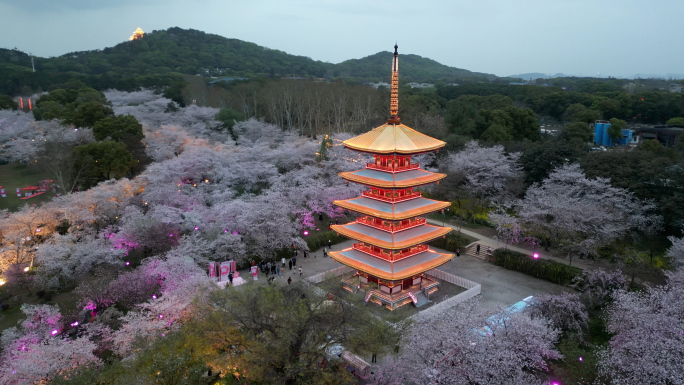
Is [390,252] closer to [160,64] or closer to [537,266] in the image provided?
[537,266]

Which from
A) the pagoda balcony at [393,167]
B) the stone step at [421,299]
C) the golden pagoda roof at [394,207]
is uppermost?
the pagoda balcony at [393,167]

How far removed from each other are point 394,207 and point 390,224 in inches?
45.8

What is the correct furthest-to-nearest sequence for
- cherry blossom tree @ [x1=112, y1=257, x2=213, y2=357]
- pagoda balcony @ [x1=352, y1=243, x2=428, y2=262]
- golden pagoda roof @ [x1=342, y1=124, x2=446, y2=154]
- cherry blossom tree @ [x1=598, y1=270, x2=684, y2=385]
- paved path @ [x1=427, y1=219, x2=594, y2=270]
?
paved path @ [x1=427, y1=219, x2=594, y2=270]
pagoda balcony @ [x1=352, y1=243, x2=428, y2=262]
golden pagoda roof @ [x1=342, y1=124, x2=446, y2=154]
cherry blossom tree @ [x1=112, y1=257, x2=213, y2=357]
cherry blossom tree @ [x1=598, y1=270, x2=684, y2=385]

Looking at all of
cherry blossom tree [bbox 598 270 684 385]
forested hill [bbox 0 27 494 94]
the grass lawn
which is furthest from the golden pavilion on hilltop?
cherry blossom tree [bbox 598 270 684 385]

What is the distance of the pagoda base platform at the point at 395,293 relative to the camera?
24078 millimetres

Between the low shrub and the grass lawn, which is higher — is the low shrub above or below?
below

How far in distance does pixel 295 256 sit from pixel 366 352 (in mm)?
16300

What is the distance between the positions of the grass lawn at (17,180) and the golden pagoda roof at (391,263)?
101ft

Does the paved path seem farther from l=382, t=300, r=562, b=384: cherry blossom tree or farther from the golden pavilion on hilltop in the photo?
the golden pavilion on hilltop

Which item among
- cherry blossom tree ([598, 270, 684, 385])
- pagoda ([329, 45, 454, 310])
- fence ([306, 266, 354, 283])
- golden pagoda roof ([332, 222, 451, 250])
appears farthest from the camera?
fence ([306, 266, 354, 283])

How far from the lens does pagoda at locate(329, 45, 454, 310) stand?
22984 mm

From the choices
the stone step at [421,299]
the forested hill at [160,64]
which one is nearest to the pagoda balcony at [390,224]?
the stone step at [421,299]

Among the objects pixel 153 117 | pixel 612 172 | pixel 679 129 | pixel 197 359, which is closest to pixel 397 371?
pixel 197 359

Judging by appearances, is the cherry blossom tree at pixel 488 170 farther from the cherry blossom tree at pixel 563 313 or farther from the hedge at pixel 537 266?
the cherry blossom tree at pixel 563 313
